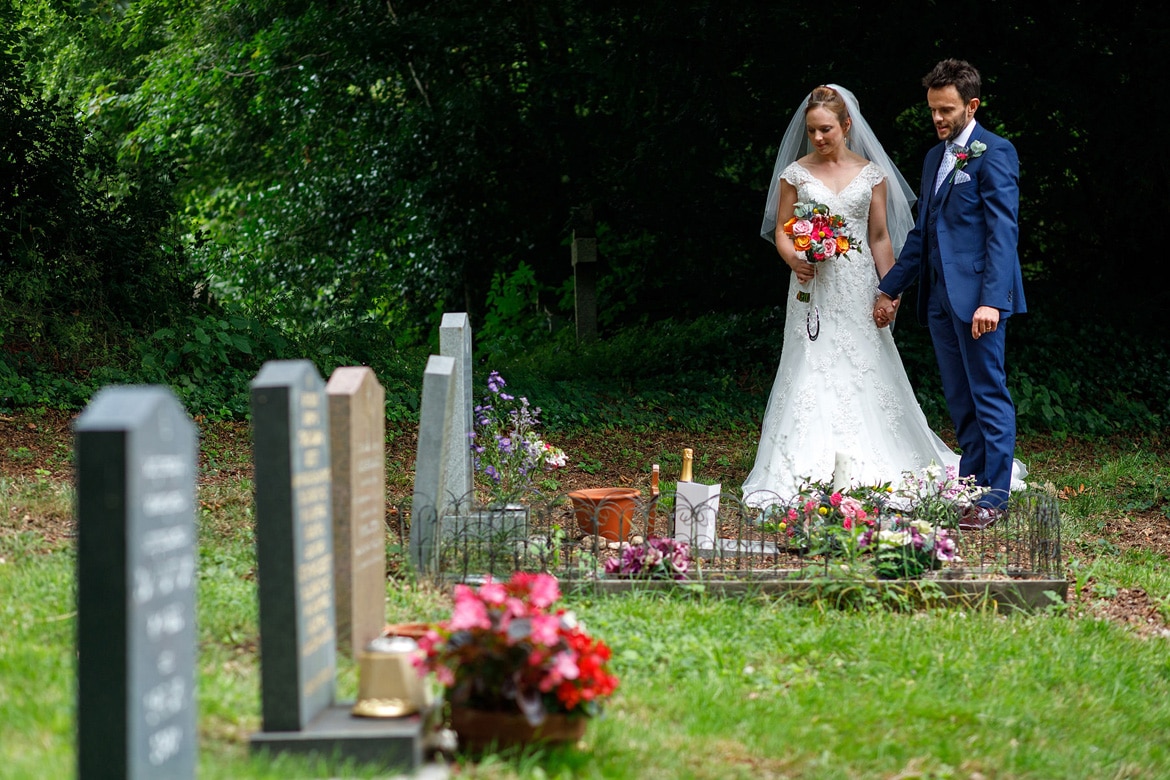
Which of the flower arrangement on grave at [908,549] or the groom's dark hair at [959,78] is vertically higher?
the groom's dark hair at [959,78]

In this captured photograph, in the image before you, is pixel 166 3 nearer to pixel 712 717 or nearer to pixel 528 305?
pixel 528 305

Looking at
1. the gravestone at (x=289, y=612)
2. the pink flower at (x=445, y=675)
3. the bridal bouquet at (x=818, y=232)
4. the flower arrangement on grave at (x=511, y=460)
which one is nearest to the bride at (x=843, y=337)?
the bridal bouquet at (x=818, y=232)

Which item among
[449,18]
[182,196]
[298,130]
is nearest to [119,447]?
[449,18]

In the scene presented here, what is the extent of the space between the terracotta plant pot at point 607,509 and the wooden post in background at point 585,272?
29.9 ft

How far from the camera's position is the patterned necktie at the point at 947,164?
757 centimetres

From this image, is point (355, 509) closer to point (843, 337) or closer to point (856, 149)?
point (843, 337)

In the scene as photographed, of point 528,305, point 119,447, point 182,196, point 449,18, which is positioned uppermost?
point 449,18

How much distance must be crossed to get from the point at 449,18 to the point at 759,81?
461cm

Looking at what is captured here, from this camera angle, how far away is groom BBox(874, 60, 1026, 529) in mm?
7359

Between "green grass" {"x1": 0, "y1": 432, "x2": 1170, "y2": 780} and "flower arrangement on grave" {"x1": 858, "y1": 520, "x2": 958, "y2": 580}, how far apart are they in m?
0.37

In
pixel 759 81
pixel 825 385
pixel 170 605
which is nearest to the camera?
pixel 170 605

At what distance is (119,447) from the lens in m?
2.61

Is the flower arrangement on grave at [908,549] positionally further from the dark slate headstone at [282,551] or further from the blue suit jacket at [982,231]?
the dark slate headstone at [282,551]

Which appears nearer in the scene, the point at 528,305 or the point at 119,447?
the point at 119,447
